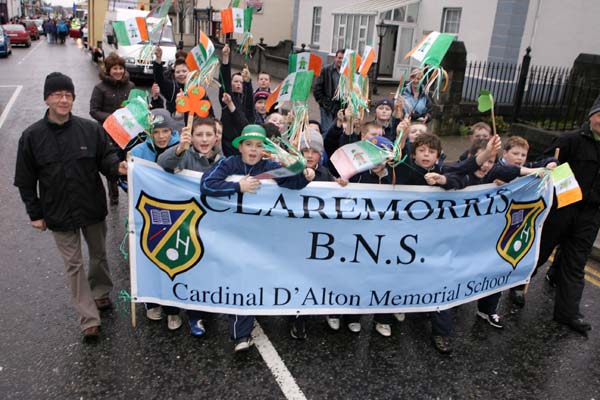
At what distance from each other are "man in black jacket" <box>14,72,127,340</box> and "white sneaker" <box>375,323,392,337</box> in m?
2.20

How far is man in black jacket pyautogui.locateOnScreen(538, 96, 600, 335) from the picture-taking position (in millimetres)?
4305

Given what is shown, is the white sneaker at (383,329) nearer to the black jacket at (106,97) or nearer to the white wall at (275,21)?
the black jacket at (106,97)

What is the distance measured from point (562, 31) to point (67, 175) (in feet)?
47.3

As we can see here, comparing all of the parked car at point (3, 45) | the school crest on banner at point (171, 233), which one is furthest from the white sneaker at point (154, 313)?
the parked car at point (3, 45)

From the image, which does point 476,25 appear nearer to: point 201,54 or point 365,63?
point 365,63

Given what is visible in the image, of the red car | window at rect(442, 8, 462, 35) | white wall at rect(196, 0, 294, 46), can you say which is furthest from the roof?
the red car

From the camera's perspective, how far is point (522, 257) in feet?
14.4

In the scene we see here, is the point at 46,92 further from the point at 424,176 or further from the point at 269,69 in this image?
the point at 269,69

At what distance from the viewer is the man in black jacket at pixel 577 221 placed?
4.30 m

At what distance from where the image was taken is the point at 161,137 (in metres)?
4.10

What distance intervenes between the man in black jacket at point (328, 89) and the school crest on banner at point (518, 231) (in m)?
3.95

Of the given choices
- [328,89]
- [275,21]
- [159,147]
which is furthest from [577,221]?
[275,21]

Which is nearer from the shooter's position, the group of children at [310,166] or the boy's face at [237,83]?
the group of children at [310,166]

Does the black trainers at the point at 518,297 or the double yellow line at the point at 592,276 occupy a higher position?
the black trainers at the point at 518,297
